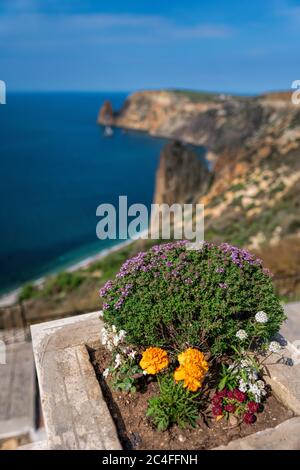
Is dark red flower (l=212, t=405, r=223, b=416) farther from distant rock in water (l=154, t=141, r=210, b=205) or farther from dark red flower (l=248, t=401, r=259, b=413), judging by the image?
distant rock in water (l=154, t=141, r=210, b=205)

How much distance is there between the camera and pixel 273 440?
3412 millimetres

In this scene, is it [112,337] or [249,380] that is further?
[112,337]

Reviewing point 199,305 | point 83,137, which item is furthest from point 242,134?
point 199,305

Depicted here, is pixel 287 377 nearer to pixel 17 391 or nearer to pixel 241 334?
pixel 241 334

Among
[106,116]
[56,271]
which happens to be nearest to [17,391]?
[56,271]

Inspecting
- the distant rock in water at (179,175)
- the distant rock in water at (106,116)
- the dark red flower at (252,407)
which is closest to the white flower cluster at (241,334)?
the dark red flower at (252,407)

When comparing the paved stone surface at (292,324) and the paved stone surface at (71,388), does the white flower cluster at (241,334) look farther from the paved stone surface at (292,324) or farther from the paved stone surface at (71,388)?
the paved stone surface at (292,324)

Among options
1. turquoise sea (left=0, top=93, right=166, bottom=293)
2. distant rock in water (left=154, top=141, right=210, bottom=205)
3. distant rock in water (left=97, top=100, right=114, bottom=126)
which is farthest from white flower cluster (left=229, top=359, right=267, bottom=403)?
distant rock in water (left=97, top=100, right=114, bottom=126)

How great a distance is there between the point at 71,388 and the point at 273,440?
1.81 metres

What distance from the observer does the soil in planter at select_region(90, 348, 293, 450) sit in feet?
11.6

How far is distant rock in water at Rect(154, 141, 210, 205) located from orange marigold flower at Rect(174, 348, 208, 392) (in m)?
35.7

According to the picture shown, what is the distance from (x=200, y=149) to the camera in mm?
99875
